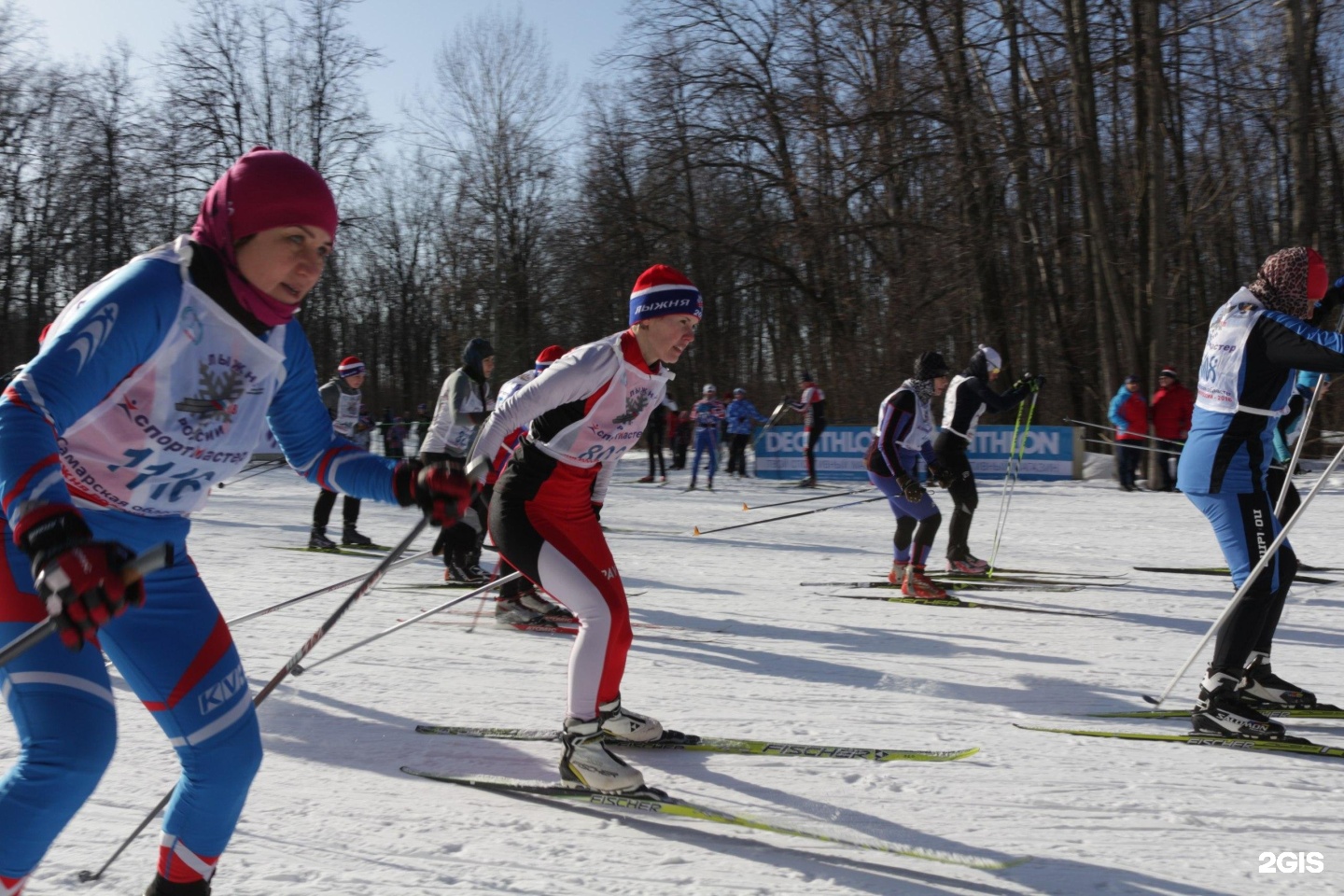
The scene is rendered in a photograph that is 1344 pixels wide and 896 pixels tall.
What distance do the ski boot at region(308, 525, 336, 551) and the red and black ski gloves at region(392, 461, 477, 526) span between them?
8501 millimetres

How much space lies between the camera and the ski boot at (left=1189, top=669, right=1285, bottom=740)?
4285 mm

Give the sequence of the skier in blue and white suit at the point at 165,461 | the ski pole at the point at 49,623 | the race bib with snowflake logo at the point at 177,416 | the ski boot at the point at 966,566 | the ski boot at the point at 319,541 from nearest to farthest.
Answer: the ski pole at the point at 49,623
the skier in blue and white suit at the point at 165,461
the race bib with snowflake logo at the point at 177,416
the ski boot at the point at 966,566
the ski boot at the point at 319,541

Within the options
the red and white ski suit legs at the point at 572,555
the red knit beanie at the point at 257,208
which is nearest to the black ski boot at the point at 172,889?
the red knit beanie at the point at 257,208

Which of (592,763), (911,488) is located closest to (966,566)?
(911,488)

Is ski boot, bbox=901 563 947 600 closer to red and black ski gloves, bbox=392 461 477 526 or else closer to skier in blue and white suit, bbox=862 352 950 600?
skier in blue and white suit, bbox=862 352 950 600

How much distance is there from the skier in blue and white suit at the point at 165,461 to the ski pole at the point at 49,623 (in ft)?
0.12

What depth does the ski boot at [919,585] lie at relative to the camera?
8.04 meters

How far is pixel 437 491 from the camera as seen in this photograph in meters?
2.54

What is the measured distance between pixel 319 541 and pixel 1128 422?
464 inches

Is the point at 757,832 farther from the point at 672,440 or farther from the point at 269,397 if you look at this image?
the point at 672,440

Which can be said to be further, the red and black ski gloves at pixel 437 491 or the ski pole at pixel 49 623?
the red and black ski gloves at pixel 437 491

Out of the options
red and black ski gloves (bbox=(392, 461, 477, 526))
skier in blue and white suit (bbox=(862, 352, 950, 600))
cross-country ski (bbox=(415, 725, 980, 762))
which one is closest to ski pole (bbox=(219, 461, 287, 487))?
skier in blue and white suit (bbox=(862, 352, 950, 600))

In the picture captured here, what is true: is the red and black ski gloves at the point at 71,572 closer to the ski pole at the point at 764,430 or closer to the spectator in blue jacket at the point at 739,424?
the spectator in blue jacket at the point at 739,424

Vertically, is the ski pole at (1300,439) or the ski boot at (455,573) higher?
the ski pole at (1300,439)
